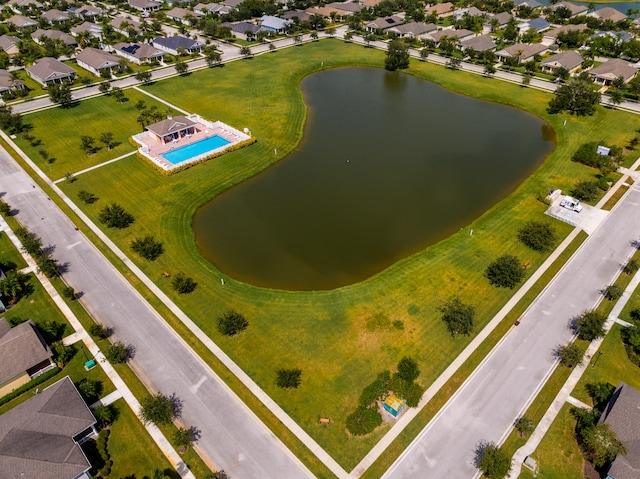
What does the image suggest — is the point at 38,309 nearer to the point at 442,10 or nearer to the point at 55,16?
the point at 55,16

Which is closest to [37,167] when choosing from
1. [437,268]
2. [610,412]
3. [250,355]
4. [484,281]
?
[250,355]

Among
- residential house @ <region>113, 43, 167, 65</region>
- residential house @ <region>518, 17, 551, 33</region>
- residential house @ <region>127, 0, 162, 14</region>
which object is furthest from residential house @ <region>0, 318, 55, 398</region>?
residential house @ <region>127, 0, 162, 14</region>

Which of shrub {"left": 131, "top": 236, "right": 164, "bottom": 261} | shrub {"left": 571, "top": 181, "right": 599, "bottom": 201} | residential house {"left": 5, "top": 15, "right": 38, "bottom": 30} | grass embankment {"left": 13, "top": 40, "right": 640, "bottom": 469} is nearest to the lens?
grass embankment {"left": 13, "top": 40, "right": 640, "bottom": 469}

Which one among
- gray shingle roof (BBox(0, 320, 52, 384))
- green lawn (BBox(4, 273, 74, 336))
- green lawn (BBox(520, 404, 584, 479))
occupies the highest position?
gray shingle roof (BBox(0, 320, 52, 384))

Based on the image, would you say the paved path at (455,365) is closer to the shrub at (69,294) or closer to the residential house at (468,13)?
the shrub at (69,294)

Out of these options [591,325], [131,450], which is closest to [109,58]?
[131,450]

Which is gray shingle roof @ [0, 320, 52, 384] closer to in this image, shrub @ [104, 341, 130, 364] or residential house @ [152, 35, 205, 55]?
shrub @ [104, 341, 130, 364]

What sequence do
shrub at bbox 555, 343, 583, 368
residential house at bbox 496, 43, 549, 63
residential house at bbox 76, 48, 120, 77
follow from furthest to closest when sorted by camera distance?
residential house at bbox 496, 43, 549, 63 → residential house at bbox 76, 48, 120, 77 → shrub at bbox 555, 343, 583, 368
